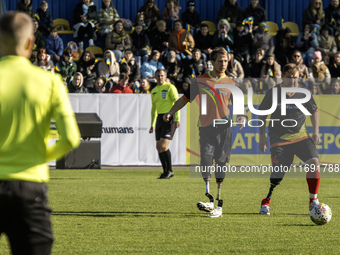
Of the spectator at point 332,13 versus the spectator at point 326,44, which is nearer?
the spectator at point 326,44

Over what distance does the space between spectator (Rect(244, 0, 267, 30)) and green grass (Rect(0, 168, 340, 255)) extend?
10.3 m

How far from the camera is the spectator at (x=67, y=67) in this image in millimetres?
21891

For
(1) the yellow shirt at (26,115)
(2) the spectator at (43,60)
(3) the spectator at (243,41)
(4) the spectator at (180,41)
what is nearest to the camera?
(1) the yellow shirt at (26,115)

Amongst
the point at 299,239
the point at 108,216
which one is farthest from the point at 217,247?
the point at 108,216

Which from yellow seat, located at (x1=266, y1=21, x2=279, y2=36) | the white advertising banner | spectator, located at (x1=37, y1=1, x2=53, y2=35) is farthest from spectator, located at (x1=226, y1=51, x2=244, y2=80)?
spectator, located at (x1=37, y1=1, x2=53, y2=35)

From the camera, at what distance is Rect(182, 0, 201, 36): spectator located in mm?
24688

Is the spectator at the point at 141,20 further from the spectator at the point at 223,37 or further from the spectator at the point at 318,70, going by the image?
the spectator at the point at 318,70

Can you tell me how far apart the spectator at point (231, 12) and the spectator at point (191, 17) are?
0.78m

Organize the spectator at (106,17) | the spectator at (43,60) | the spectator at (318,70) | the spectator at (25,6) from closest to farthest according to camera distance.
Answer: the spectator at (43,60)
the spectator at (318,70)
the spectator at (25,6)
the spectator at (106,17)

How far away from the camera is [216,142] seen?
1013cm

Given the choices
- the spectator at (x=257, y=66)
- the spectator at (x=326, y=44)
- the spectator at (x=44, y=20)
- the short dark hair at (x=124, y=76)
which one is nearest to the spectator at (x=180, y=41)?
the spectator at (x=257, y=66)

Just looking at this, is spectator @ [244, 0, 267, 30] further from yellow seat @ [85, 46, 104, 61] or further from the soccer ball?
the soccer ball

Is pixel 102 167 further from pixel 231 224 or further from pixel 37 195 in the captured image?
pixel 37 195

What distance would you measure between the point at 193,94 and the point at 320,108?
10723 mm
